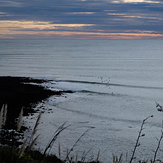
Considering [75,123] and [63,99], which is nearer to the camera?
[75,123]

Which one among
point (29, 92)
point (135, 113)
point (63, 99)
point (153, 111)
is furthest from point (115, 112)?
point (29, 92)

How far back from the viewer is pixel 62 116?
23.1m

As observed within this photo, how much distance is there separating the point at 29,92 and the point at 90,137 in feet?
55.1

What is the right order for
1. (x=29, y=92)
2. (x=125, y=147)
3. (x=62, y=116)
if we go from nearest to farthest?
(x=125, y=147) < (x=62, y=116) < (x=29, y=92)

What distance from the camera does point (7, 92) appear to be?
32.1m

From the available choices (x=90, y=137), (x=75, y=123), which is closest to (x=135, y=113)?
(x=75, y=123)

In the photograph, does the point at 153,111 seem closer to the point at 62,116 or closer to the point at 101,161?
the point at 62,116

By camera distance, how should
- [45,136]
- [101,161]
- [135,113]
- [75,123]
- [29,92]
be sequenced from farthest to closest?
[29,92], [135,113], [75,123], [45,136], [101,161]

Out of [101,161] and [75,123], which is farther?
[75,123]

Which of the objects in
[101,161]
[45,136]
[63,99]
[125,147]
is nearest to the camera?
[101,161]

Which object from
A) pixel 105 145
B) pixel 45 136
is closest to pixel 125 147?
pixel 105 145

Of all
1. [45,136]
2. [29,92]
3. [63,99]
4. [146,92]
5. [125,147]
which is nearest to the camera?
[125,147]

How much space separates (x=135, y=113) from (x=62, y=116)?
21.6ft

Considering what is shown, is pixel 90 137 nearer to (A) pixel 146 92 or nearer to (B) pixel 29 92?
(B) pixel 29 92
